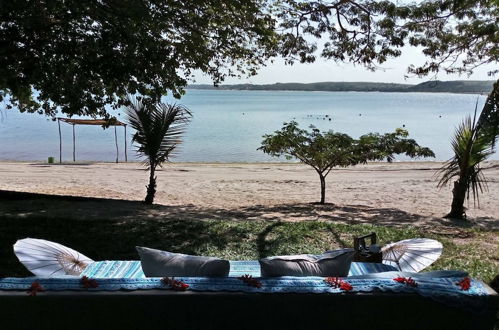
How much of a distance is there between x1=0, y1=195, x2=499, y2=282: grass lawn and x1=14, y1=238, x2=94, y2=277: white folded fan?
1397 millimetres

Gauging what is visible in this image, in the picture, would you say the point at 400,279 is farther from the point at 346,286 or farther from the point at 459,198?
the point at 459,198

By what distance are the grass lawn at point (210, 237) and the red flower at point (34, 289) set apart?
298cm

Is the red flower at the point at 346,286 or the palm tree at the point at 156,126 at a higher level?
the palm tree at the point at 156,126

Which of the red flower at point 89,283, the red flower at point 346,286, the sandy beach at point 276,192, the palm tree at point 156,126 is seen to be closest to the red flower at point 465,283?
the red flower at point 346,286

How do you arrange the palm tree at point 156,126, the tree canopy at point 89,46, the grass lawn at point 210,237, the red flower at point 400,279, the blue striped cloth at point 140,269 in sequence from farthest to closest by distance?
the palm tree at point 156,126 < the tree canopy at point 89,46 < the grass lawn at point 210,237 < the blue striped cloth at point 140,269 < the red flower at point 400,279

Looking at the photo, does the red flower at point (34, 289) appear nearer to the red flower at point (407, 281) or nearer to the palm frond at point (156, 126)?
the red flower at point (407, 281)

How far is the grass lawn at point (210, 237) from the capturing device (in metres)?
6.17

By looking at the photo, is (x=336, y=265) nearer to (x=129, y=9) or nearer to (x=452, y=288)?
(x=452, y=288)

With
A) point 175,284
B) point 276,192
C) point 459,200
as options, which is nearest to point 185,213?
point 459,200

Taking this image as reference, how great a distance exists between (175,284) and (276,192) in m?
13.3

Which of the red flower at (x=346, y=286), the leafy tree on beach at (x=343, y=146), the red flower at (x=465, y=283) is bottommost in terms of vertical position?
the red flower at (x=465, y=283)

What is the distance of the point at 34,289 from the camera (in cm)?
254

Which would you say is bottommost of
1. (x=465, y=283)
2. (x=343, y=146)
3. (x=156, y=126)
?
(x=465, y=283)

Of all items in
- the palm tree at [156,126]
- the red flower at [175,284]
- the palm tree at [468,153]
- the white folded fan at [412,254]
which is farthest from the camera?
the palm tree at [156,126]
